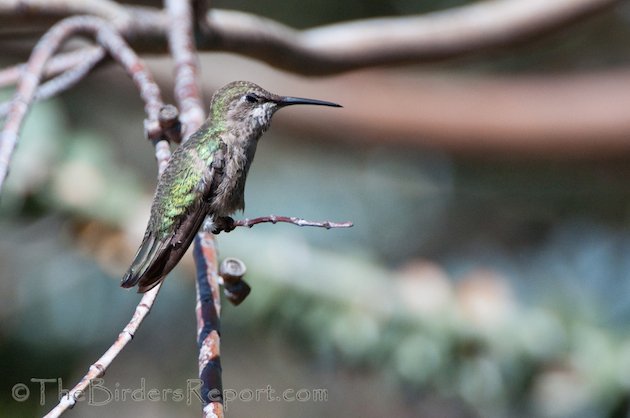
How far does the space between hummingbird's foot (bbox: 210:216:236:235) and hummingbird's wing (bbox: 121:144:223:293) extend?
0.08ft

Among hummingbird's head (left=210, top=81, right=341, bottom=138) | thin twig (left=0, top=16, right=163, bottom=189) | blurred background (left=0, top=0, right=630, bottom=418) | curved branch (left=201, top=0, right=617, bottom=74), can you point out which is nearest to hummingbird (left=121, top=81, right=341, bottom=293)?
hummingbird's head (left=210, top=81, right=341, bottom=138)

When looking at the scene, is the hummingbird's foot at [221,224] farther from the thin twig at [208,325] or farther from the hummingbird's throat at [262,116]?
the hummingbird's throat at [262,116]

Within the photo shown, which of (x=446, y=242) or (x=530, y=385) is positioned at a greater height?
(x=446, y=242)

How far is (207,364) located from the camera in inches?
57.7

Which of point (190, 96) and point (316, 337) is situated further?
point (316, 337)

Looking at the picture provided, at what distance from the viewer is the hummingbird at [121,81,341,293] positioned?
1.72 meters

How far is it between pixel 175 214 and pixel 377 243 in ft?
11.3

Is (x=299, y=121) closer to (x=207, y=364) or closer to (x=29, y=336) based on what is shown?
(x=29, y=336)

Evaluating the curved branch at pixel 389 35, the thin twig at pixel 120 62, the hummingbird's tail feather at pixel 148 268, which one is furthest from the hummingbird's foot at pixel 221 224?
the curved branch at pixel 389 35

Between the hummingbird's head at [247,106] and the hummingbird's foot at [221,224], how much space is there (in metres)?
0.24

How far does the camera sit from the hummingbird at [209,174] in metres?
1.72

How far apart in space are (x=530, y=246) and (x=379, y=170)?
3.15ft

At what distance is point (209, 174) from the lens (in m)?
1.83

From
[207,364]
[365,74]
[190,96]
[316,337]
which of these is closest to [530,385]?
[316,337]
